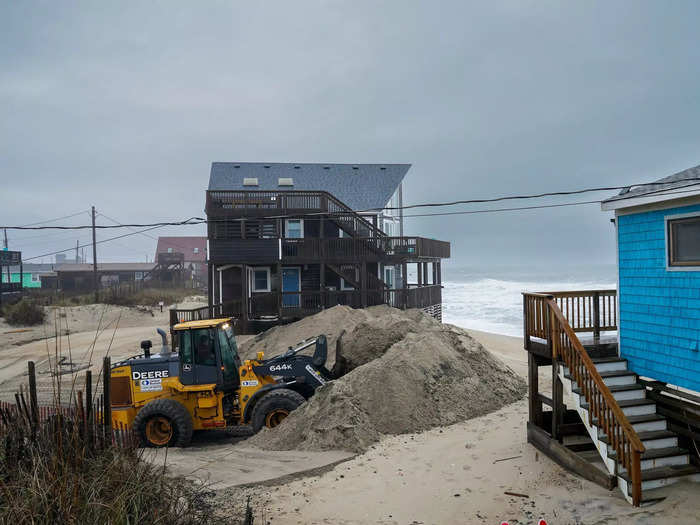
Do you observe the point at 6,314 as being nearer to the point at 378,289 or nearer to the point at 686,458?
the point at 378,289

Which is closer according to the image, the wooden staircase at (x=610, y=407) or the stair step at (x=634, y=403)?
the wooden staircase at (x=610, y=407)

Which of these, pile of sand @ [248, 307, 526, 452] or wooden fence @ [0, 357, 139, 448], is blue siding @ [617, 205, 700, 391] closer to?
pile of sand @ [248, 307, 526, 452]

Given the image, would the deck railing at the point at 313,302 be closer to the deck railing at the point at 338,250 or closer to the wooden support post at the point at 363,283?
the wooden support post at the point at 363,283

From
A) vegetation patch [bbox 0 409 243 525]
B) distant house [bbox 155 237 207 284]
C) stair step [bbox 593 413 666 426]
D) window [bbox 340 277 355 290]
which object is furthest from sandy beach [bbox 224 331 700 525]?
distant house [bbox 155 237 207 284]

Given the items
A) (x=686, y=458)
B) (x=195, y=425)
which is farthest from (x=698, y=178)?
(x=195, y=425)

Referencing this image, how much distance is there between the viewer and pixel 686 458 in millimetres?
7660

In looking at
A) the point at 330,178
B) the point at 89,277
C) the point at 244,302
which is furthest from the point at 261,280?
the point at 89,277

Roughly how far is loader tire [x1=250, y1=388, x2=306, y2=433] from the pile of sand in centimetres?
37

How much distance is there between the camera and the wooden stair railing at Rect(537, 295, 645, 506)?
6.81 metres

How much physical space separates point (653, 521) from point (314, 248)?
795 inches

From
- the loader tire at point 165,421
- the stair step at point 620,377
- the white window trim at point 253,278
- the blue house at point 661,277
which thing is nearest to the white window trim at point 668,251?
the blue house at point 661,277

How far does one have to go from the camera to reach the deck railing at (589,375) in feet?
22.5

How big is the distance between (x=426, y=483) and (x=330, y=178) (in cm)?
2968

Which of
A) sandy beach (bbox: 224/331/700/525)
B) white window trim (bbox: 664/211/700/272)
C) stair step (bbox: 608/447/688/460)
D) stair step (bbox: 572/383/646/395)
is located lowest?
sandy beach (bbox: 224/331/700/525)
